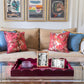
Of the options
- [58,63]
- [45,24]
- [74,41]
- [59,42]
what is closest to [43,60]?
[58,63]

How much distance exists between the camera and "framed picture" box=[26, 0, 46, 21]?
13.5 ft

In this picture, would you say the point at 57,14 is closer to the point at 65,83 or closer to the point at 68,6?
the point at 68,6

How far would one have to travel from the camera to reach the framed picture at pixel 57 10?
4.13 m

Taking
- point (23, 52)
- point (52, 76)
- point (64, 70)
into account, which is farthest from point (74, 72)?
point (23, 52)

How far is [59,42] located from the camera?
325cm

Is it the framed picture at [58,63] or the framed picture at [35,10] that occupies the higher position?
the framed picture at [35,10]

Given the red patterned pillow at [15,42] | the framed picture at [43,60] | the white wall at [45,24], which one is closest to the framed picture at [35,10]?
the white wall at [45,24]

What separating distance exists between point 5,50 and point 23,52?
1.48 feet

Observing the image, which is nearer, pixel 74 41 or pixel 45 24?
pixel 74 41

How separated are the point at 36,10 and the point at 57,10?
0.52 metres

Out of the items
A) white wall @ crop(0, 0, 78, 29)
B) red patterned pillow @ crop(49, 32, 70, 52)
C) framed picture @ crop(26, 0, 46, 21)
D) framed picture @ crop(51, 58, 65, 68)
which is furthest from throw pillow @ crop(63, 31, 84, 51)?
framed picture @ crop(51, 58, 65, 68)

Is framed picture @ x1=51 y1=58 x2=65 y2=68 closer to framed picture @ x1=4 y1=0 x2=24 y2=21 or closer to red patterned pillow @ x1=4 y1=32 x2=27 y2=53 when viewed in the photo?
red patterned pillow @ x1=4 y1=32 x2=27 y2=53

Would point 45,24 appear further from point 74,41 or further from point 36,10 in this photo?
point 74,41

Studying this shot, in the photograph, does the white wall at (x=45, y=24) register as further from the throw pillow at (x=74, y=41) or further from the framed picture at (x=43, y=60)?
the framed picture at (x=43, y=60)
